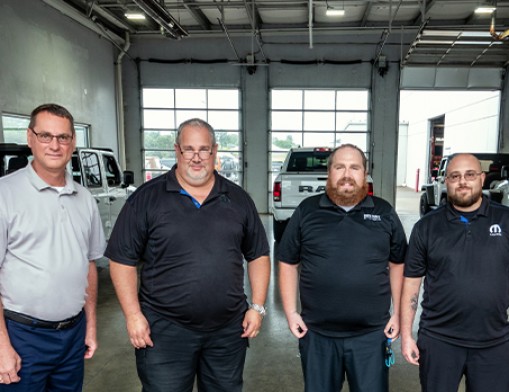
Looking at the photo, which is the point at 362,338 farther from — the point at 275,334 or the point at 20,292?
the point at 275,334

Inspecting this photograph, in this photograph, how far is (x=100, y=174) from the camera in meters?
5.79

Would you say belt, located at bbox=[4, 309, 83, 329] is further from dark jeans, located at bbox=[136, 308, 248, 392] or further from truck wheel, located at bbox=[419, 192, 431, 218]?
truck wheel, located at bbox=[419, 192, 431, 218]

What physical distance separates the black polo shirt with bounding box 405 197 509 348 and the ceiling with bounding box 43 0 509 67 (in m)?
8.14

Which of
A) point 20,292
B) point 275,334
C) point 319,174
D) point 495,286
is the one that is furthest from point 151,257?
point 319,174

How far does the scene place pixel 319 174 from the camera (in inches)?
258

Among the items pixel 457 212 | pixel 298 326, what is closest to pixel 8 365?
pixel 298 326

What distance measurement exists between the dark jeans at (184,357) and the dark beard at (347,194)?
837mm

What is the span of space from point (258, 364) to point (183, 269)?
5.88 ft

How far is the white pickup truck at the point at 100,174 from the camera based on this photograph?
4488 mm

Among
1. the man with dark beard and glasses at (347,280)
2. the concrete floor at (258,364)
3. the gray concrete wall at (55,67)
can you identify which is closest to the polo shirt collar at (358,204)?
the man with dark beard and glasses at (347,280)

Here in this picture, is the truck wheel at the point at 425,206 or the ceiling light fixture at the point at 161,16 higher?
the ceiling light fixture at the point at 161,16

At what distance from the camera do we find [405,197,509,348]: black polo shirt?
1852 millimetres

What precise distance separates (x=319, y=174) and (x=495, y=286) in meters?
4.77

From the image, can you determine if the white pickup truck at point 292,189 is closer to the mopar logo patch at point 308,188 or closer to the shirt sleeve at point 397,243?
the mopar logo patch at point 308,188
